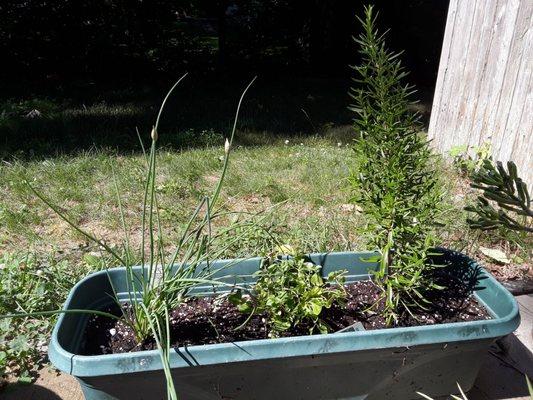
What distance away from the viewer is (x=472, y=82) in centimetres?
426

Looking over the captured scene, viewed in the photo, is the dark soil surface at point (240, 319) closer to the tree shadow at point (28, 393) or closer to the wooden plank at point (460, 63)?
the tree shadow at point (28, 393)

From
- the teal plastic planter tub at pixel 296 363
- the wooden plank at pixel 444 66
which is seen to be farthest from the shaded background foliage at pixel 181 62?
the teal plastic planter tub at pixel 296 363

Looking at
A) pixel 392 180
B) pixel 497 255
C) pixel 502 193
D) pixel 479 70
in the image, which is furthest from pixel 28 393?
pixel 479 70

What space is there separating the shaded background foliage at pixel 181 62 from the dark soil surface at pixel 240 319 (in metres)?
3.11

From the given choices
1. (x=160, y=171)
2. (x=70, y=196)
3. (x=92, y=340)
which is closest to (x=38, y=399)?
(x=92, y=340)

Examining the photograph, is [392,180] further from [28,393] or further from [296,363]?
[28,393]

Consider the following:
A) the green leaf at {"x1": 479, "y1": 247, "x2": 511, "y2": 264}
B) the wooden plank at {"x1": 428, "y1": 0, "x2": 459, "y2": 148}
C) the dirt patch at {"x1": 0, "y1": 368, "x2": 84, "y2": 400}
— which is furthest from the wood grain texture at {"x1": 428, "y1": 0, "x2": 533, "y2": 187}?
the dirt patch at {"x1": 0, "y1": 368, "x2": 84, "y2": 400}

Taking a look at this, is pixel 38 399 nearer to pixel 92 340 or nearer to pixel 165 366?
pixel 92 340

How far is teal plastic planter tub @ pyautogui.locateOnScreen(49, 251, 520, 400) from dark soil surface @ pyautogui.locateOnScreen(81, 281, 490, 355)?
8cm

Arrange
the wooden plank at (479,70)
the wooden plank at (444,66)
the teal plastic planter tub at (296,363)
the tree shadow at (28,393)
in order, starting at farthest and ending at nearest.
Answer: the wooden plank at (444,66), the wooden plank at (479,70), the tree shadow at (28,393), the teal plastic planter tub at (296,363)

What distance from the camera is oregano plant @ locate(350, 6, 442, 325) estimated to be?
1.82 metres

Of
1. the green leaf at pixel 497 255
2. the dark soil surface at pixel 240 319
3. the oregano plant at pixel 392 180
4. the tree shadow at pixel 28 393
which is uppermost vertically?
the oregano plant at pixel 392 180

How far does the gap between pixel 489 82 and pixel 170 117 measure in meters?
3.28

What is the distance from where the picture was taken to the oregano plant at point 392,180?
1818 millimetres
